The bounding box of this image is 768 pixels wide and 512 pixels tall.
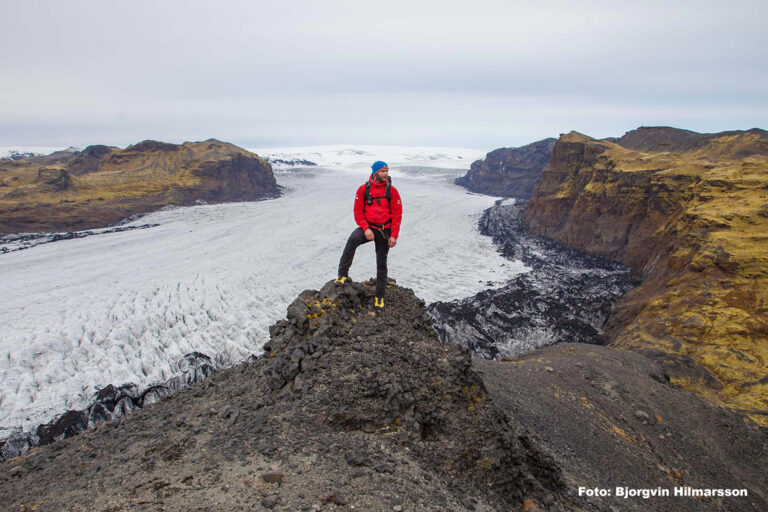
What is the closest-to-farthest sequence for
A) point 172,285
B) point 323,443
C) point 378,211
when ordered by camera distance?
point 323,443 → point 378,211 → point 172,285

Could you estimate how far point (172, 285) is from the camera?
715 inches

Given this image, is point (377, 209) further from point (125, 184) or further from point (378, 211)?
point (125, 184)

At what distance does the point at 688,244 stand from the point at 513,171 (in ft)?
167

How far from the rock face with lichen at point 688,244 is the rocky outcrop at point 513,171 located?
91.9 ft

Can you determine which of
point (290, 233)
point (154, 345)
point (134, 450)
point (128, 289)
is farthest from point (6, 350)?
point (290, 233)

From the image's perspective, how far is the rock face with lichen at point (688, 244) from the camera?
10.8m

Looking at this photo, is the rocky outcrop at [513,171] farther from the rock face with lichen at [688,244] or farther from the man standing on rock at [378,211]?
the man standing on rock at [378,211]

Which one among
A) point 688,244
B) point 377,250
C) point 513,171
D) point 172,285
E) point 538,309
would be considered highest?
point 513,171

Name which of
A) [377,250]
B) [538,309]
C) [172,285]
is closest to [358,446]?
[377,250]

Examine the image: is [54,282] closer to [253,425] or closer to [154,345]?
[154,345]

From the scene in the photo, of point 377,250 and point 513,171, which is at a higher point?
point 513,171

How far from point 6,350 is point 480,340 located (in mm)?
15910

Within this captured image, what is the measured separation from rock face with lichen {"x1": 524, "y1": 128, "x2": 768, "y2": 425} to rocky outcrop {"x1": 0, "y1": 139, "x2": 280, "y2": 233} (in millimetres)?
35764

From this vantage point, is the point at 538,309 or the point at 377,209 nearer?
the point at 377,209
